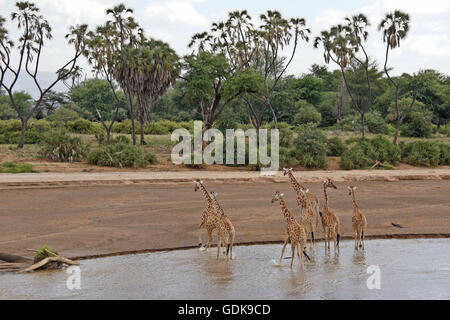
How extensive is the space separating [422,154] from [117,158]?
16.4m

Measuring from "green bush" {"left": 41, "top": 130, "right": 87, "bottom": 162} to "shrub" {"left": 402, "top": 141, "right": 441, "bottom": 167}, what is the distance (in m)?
17.6

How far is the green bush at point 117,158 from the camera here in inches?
1122

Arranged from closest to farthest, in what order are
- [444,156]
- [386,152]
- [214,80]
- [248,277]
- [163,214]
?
[248,277] < [163,214] < [386,152] < [444,156] < [214,80]

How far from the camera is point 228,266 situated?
10.3 metres

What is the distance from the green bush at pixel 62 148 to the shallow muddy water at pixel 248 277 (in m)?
19.2

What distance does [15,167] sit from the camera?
1019 inches

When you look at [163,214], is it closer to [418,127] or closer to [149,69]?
[149,69]

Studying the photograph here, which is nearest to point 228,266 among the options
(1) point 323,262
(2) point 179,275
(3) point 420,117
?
(2) point 179,275

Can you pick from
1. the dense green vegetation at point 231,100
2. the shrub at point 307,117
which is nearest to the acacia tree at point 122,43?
the dense green vegetation at point 231,100

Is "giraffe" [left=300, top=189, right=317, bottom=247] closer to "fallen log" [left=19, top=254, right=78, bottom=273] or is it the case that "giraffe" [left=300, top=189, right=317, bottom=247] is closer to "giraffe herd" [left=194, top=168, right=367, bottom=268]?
"giraffe herd" [left=194, top=168, right=367, bottom=268]

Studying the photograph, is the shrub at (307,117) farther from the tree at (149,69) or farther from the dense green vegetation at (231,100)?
the tree at (149,69)

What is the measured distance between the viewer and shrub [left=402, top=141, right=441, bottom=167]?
31.1 meters

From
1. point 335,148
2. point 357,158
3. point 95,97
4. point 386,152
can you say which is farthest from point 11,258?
point 95,97

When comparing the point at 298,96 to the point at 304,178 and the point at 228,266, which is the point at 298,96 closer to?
the point at 304,178
